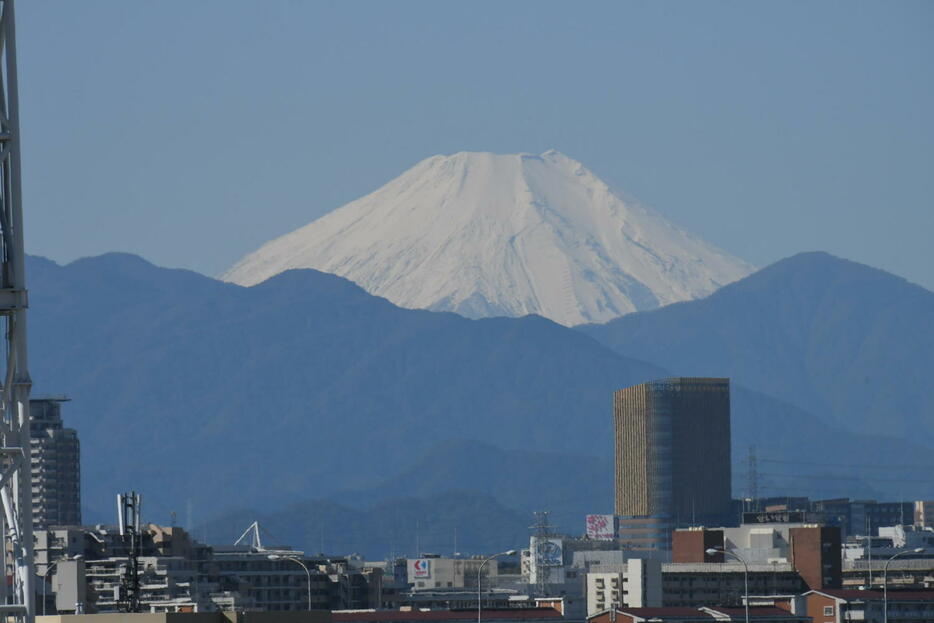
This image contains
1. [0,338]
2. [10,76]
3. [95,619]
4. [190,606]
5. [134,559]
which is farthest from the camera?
[190,606]

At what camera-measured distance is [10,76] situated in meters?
45.6

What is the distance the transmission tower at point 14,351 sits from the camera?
1800 inches

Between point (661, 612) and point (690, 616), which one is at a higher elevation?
point (661, 612)

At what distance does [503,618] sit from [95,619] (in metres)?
136

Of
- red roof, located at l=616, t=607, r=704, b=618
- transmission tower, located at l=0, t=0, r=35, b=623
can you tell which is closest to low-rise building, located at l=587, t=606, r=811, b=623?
red roof, located at l=616, t=607, r=704, b=618

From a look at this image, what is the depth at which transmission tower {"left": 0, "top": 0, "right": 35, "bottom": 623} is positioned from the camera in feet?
150

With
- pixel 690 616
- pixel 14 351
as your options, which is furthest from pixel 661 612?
pixel 14 351

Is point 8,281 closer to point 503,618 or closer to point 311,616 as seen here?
point 311,616

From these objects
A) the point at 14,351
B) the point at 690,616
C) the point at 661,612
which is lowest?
the point at 690,616

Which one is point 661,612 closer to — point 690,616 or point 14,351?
point 690,616

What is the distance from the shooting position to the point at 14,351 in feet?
151

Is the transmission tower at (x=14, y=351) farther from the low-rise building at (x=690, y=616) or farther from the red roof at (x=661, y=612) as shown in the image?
the red roof at (x=661, y=612)

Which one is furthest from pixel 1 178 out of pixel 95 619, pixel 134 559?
pixel 134 559

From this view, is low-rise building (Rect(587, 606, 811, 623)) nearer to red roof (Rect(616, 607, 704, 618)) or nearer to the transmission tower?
red roof (Rect(616, 607, 704, 618))
